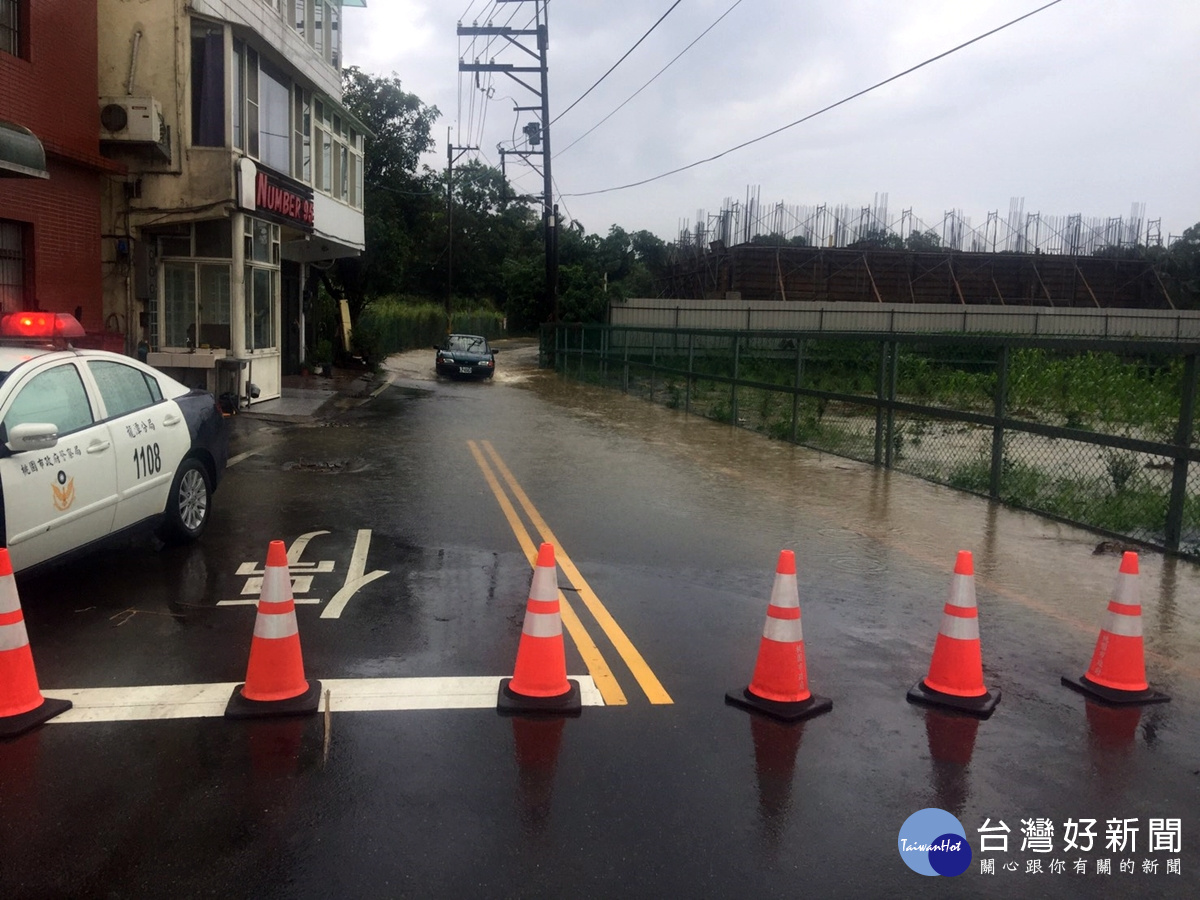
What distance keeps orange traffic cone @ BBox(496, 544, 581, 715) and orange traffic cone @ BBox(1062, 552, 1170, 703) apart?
8.98 feet

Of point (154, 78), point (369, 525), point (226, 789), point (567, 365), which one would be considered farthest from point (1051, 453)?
point (567, 365)

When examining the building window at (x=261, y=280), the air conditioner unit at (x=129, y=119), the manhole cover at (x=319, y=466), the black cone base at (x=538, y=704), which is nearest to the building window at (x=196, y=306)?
the building window at (x=261, y=280)

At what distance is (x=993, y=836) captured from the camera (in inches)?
164

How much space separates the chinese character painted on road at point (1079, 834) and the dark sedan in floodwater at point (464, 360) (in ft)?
104

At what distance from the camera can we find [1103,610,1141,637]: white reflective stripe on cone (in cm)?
570

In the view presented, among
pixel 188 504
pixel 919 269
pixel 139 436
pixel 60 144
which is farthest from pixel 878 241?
pixel 139 436

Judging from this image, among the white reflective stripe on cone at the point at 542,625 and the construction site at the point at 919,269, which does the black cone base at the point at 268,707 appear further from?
the construction site at the point at 919,269

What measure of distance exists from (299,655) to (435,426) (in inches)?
557

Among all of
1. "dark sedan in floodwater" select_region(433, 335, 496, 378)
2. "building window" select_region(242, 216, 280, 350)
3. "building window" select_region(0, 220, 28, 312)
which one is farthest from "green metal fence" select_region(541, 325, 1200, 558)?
"dark sedan in floodwater" select_region(433, 335, 496, 378)

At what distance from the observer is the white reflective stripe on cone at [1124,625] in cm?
570

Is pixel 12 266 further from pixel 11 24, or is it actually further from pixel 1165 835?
pixel 1165 835

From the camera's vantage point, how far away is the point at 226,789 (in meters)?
4.37

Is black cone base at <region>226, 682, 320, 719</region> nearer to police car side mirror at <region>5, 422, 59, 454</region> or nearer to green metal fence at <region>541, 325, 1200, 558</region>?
police car side mirror at <region>5, 422, 59, 454</region>

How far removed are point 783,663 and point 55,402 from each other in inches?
199
